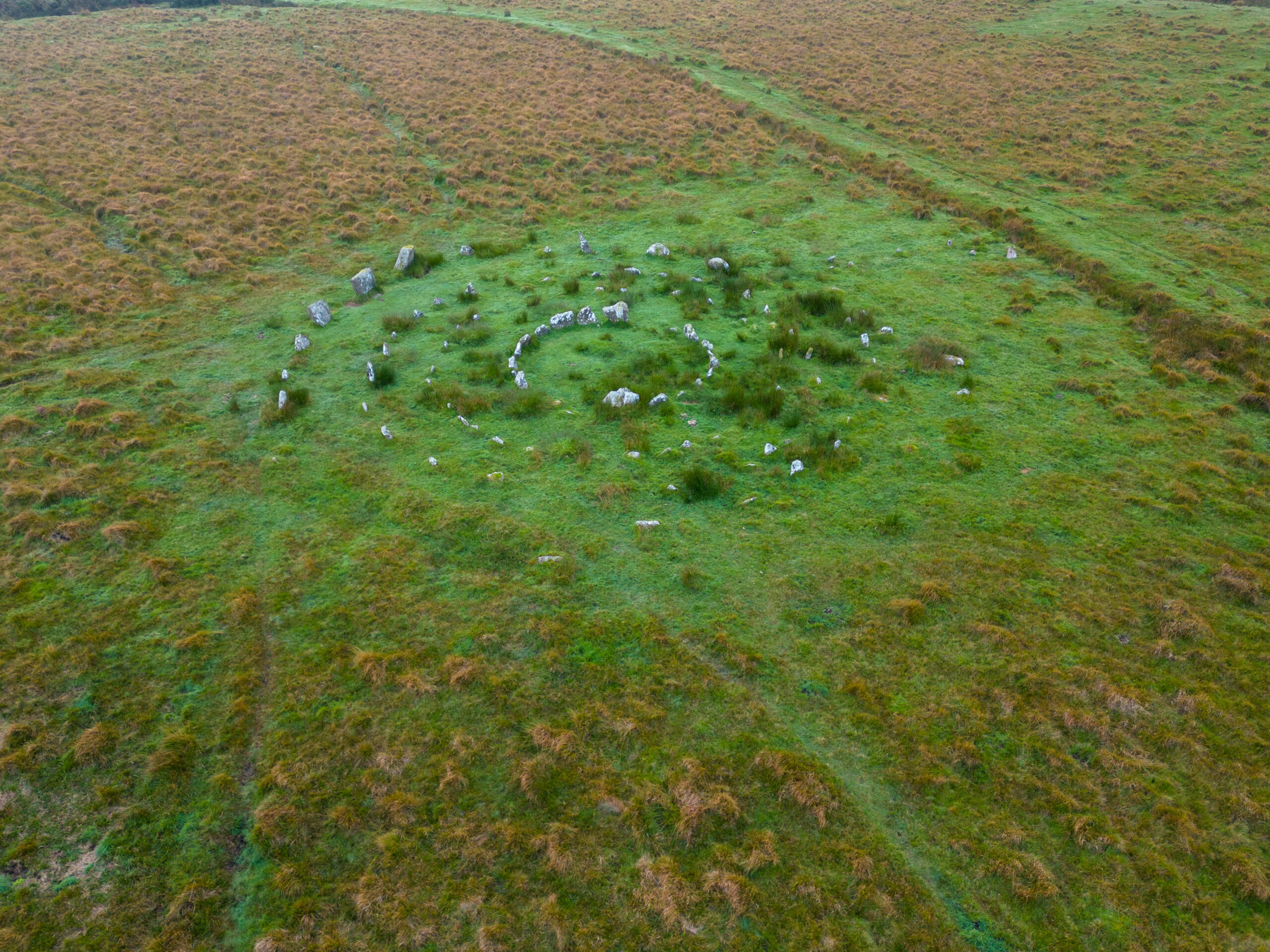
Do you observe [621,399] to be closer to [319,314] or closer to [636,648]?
[636,648]

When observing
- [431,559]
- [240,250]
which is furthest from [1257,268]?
[240,250]

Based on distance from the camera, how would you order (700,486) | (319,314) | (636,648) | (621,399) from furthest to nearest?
(319,314) < (621,399) < (700,486) < (636,648)

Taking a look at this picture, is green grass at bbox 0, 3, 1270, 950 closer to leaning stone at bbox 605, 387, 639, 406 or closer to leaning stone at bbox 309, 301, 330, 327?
leaning stone at bbox 605, 387, 639, 406

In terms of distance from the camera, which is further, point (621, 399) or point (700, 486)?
point (621, 399)

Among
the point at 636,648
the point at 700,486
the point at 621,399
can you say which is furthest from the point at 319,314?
the point at 636,648

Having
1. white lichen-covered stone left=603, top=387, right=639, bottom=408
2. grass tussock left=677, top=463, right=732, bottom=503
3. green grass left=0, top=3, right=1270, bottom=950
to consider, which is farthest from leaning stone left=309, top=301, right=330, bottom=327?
grass tussock left=677, top=463, right=732, bottom=503

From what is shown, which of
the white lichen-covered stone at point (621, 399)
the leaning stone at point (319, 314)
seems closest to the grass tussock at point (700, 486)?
the white lichen-covered stone at point (621, 399)

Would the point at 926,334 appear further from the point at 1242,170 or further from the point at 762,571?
the point at 1242,170

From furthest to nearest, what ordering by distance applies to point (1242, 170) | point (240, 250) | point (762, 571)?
point (1242, 170) < point (240, 250) < point (762, 571)
